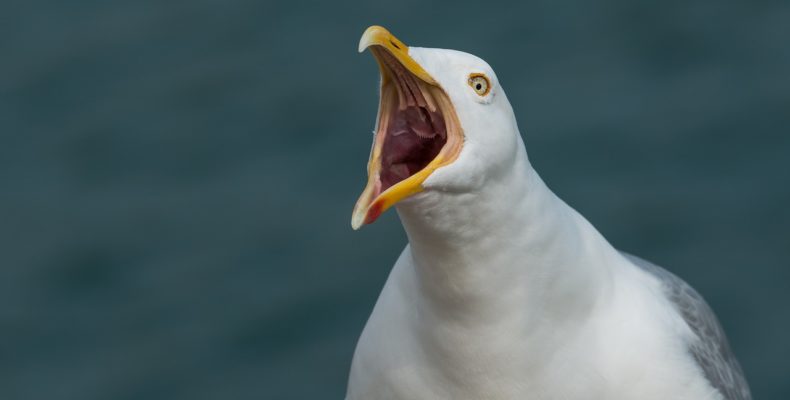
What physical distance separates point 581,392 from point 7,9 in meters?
5.69

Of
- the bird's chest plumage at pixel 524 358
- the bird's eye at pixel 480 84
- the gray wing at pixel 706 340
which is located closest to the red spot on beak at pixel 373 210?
the bird's eye at pixel 480 84

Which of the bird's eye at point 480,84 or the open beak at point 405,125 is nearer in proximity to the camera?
the open beak at point 405,125

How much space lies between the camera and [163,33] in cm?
941

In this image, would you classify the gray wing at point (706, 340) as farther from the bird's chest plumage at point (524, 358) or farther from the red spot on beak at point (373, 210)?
the red spot on beak at point (373, 210)

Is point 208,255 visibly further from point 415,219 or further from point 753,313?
point 415,219

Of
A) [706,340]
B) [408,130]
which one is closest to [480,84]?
[408,130]

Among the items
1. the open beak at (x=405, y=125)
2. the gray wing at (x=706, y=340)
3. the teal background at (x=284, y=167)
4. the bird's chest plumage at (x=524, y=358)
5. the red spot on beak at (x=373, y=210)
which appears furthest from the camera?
the teal background at (x=284, y=167)

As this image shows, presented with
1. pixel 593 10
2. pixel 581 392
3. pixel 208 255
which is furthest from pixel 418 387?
pixel 593 10

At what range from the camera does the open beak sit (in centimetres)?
418

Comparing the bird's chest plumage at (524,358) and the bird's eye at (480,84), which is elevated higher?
the bird's eye at (480,84)

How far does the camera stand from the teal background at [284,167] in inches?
329

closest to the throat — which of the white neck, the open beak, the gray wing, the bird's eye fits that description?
the white neck

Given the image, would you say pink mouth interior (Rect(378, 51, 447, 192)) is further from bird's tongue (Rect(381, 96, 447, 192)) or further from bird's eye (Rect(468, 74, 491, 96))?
bird's eye (Rect(468, 74, 491, 96))

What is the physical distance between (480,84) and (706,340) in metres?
1.33
